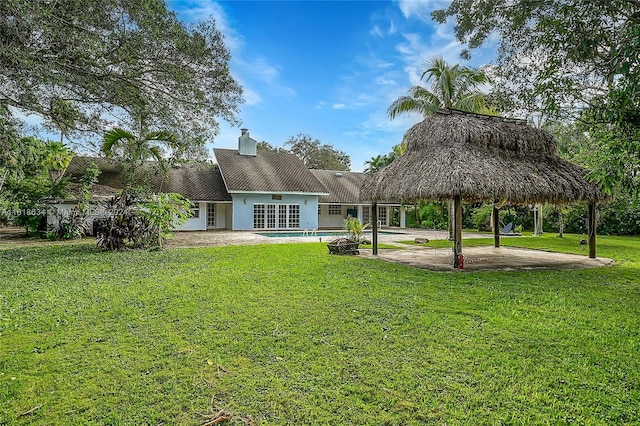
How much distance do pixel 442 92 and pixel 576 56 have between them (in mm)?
13799

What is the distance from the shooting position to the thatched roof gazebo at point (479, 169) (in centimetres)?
991

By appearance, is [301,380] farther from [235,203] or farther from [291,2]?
[235,203]

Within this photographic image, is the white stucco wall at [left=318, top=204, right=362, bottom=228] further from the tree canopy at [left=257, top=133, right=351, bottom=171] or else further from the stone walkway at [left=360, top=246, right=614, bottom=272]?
the stone walkway at [left=360, top=246, right=614, bottom=272]

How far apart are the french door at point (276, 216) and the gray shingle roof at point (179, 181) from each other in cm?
232

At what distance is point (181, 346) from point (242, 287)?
307 cm

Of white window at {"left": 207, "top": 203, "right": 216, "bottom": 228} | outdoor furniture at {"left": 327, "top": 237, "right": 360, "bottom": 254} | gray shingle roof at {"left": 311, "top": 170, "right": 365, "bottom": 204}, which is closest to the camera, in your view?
outdoor furniture at {"left": 327, "top": 237, "right": 360, "bottom": 254}

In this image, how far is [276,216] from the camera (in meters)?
25.6

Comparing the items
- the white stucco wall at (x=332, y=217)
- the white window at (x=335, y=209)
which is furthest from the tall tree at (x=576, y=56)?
the white window at (x=335, y=209)

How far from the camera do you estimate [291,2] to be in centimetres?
1035

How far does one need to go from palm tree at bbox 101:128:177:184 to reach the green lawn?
5688mm

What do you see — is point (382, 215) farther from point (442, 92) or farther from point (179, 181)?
point (179, 181)

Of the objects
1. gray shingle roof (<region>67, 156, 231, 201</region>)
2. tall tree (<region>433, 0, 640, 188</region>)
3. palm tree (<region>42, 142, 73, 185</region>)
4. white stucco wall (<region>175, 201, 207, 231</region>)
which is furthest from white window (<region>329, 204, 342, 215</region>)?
tall tree (<region>433, 0, 640, 188</region>)

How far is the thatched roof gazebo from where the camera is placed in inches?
390

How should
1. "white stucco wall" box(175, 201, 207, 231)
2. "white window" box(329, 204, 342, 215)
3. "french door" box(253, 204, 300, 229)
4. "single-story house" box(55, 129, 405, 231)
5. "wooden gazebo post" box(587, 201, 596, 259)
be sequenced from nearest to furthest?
"wooden gazebo post" box(587, 201, 596, 259)
"single-story house" box(55, 129, 405, 231)
"white stucco wall" box(175, 201, 207, 231)
"french door" box(253, 204, 300, 229)
"white window" box(329, 204, 342, 215)
